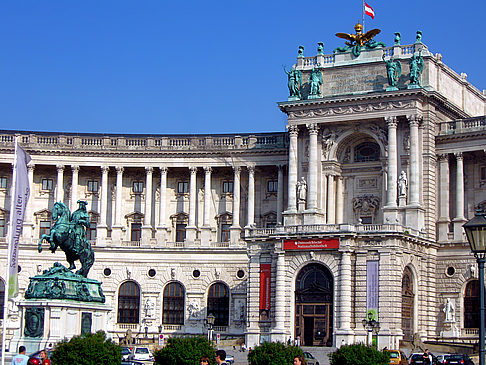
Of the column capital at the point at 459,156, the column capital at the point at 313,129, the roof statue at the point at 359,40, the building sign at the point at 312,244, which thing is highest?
the roof statue at the point at 359,40

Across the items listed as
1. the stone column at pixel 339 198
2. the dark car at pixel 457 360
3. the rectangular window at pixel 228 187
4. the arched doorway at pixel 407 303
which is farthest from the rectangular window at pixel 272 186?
the dark car at pixel 457 360

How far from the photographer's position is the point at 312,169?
86.1 meters

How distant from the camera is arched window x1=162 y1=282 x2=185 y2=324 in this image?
9238cm

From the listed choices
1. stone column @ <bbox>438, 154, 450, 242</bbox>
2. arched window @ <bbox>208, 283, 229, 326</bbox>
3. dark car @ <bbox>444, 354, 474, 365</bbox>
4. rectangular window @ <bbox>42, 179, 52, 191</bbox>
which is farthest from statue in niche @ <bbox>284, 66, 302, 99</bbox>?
dark car @ <bbox>444, 354, 474, 365</bbox>

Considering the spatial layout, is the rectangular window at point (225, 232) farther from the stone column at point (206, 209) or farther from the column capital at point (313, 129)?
the column capital at point (313, 129)

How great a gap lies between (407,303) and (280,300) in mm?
10623

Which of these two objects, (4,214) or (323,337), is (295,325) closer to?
(323,337)

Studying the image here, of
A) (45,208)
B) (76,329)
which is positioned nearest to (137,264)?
(45,208)

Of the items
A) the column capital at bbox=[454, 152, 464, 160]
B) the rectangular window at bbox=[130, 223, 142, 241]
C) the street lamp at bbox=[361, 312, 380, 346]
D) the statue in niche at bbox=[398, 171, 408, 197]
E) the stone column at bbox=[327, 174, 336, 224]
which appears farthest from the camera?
the rectangular window at bbox=[130, 223, 142, 241]

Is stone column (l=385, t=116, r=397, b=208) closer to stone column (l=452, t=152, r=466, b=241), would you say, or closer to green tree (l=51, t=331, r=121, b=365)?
stone column (l=452, t=152, r=466, b=241)

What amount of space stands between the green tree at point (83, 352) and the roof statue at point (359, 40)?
53366mm

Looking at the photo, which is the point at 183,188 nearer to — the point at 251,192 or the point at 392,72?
the point at 251,192

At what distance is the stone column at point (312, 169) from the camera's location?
281ft

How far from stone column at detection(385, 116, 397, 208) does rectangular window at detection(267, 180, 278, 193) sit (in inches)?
602
